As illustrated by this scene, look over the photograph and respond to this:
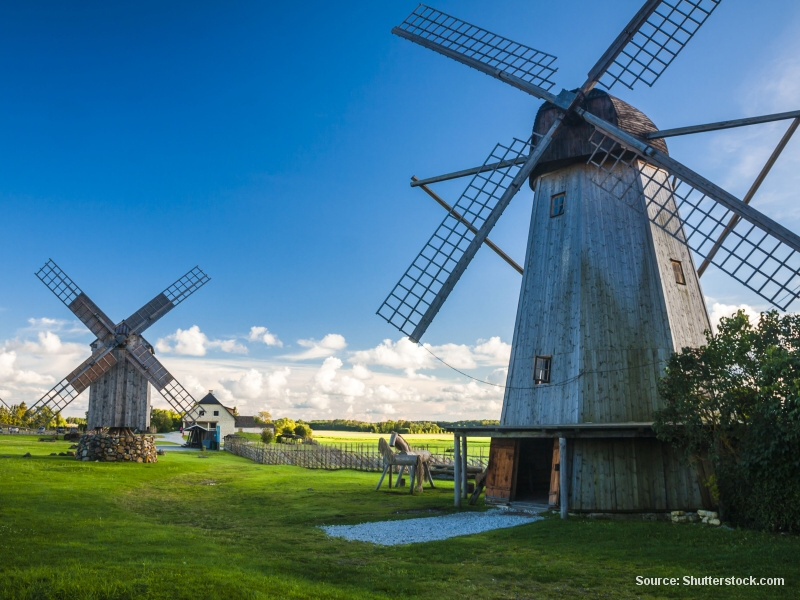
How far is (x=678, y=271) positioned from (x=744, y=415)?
492 centimetres

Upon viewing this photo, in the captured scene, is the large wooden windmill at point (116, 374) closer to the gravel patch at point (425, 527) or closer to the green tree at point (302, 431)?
the gravel patch at point (425, 527)

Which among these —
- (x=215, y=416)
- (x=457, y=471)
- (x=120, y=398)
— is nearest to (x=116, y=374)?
(x=120, y=398)

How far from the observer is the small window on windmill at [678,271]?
664 inches

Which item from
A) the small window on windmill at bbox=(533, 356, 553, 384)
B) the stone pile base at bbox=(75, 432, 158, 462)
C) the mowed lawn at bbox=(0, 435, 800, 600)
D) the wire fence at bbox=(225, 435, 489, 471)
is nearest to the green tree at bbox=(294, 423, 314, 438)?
the wire fence at bbox=(225, 435, 489, 471)

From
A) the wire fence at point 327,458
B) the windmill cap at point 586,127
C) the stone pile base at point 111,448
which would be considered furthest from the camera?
the wire fence at point 327,458

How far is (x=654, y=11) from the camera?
1756cm

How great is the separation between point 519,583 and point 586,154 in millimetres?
12495

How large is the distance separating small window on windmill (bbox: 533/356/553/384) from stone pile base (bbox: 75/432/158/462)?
20960 mm

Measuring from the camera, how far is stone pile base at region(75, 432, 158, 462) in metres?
28.5

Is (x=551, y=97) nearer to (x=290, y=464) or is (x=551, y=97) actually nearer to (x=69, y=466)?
(x=69, y=466)

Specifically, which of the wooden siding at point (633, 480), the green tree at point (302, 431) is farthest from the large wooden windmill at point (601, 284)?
the green tree at point (302, 431)

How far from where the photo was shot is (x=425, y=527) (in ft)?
44.7

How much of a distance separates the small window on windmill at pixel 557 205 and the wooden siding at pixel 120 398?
2142 cm

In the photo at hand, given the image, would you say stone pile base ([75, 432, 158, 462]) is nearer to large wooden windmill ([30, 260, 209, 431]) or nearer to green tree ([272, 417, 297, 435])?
large wooden windmill ([30, 260, 209, 431])
